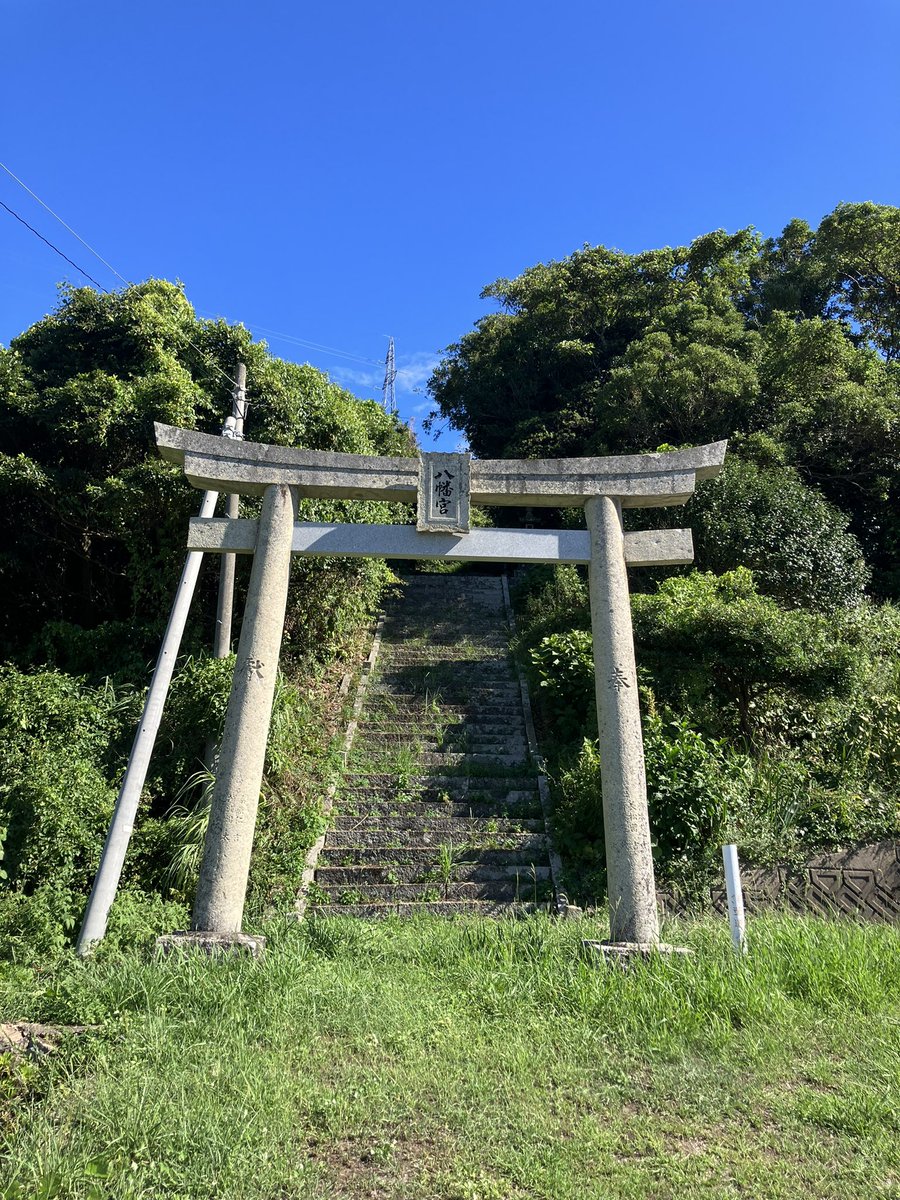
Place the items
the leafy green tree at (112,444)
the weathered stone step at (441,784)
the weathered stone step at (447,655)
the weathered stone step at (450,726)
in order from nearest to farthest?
the weathered stone step at (441,784)
the leafy green tree at (112,444)
the weathered stone step at (450,726)
the weathered stone step at (447,655)

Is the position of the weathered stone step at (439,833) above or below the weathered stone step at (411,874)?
above

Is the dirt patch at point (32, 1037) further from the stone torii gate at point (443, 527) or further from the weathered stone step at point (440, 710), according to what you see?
the weathered stone step at point (440, 710)

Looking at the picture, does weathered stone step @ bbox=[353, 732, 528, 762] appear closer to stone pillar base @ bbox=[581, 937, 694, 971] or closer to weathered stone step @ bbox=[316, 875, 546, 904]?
weathered stone step @ bbox=[316, 875, 546, 904]

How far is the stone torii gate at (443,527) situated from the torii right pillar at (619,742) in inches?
0.5

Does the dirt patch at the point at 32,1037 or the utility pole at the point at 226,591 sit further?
the utility pole at the point at 226,591

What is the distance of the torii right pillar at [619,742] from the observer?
5.50 meters

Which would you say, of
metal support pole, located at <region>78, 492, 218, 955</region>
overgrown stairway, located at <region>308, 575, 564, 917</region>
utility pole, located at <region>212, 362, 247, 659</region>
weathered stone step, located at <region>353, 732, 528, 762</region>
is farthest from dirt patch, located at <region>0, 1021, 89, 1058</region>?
weathered stone step, located at <region>353, 732, 528, 762</region>

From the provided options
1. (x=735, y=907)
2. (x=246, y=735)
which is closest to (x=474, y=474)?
(x=246, y=735)

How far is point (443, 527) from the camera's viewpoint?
648 cm

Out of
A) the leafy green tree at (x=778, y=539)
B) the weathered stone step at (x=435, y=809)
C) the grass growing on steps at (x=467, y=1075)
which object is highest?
the leafy green tree at (x=778, y=539)

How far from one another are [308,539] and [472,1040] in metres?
4.05

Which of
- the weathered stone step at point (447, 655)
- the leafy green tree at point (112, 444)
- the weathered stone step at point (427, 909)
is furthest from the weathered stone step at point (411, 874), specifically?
the weathered stone step at point (447, 655)

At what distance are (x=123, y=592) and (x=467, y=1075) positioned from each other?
957 centimetres

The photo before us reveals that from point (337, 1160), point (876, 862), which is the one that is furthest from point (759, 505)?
point (337, 1160)
